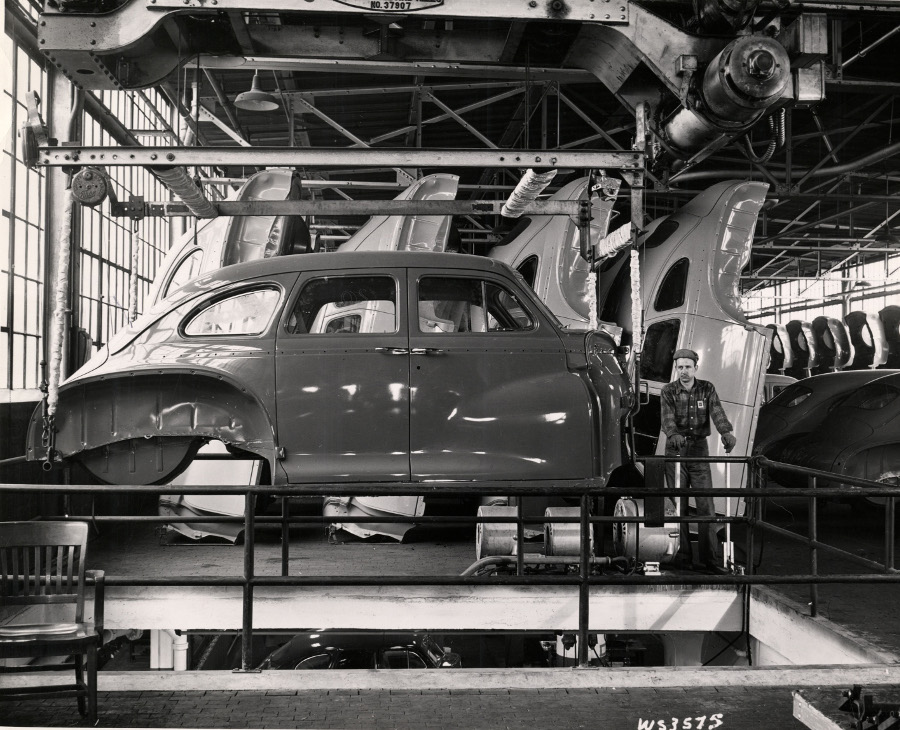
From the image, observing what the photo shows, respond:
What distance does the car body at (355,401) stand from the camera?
5.05 meters

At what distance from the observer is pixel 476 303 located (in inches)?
214

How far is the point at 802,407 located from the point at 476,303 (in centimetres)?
529

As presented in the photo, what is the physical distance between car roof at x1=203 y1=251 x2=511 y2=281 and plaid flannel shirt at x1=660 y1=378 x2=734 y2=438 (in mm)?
1840

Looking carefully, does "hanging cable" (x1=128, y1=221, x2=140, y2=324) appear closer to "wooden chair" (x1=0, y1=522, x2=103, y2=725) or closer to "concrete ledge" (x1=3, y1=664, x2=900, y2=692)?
"wooden chair" (x1=0, y1=522, x2=103, y2=725)

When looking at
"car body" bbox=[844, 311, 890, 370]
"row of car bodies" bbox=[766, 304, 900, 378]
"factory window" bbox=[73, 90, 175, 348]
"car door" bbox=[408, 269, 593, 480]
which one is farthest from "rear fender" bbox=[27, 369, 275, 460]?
"car body" bbox=[844, 311, 890, 370]

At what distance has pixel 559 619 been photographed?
581 cm

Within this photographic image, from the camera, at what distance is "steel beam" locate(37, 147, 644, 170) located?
4.07 m

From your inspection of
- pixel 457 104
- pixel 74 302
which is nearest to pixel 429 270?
pixel 74 302

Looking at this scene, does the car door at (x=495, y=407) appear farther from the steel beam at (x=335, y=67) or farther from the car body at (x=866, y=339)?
the car body at (x=866, y=339)

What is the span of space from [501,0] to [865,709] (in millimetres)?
3572

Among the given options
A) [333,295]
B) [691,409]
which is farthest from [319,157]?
[691,409]

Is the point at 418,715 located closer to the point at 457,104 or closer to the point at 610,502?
the point at 610,502

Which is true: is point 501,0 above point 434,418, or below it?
above

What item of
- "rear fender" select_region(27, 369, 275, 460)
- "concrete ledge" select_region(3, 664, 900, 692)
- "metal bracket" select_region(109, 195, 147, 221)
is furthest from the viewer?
"metal bracket" select_region(109, 195, 147, 221)
